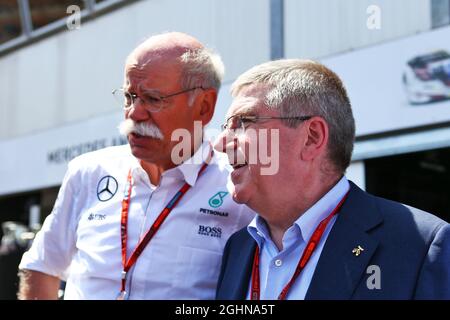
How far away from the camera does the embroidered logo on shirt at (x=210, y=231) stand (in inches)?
93.3

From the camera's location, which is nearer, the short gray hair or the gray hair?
the gray hair

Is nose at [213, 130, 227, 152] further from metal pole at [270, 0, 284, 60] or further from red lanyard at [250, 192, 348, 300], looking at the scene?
metal pole at [270, 0, 284, 60]

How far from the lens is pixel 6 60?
11.5m

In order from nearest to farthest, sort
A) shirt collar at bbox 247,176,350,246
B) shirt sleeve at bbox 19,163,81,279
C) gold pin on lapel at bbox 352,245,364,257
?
gold pin on lapel at bbox 352,245,364,257 → shirt collar at bbox 247,176,350,246 → shirt sleeve at bbox 19,163,81,279

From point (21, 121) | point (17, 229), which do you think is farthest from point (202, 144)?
point (21, 121)

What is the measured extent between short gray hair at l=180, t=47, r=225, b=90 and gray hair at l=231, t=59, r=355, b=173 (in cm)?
38

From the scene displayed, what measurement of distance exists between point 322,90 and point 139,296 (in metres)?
0.91

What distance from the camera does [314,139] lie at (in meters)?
2.11

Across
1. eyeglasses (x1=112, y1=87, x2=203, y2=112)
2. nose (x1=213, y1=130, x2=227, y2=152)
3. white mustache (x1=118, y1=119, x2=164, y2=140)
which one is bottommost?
nose (x1=213, y1=130, x2=227, y2=152)

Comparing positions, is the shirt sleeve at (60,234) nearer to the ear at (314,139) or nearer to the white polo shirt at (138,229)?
the white polo shirt at (138,229)

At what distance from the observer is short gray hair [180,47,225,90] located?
2476 mm

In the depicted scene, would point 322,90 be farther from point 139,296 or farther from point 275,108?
point 139,296

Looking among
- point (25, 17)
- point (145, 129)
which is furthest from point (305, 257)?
point (25, 17)

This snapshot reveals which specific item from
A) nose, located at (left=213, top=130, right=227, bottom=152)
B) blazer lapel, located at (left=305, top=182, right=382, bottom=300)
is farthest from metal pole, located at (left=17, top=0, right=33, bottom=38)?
blazer lapel, located at (left=305, top=182, right=382, bottom=300)
